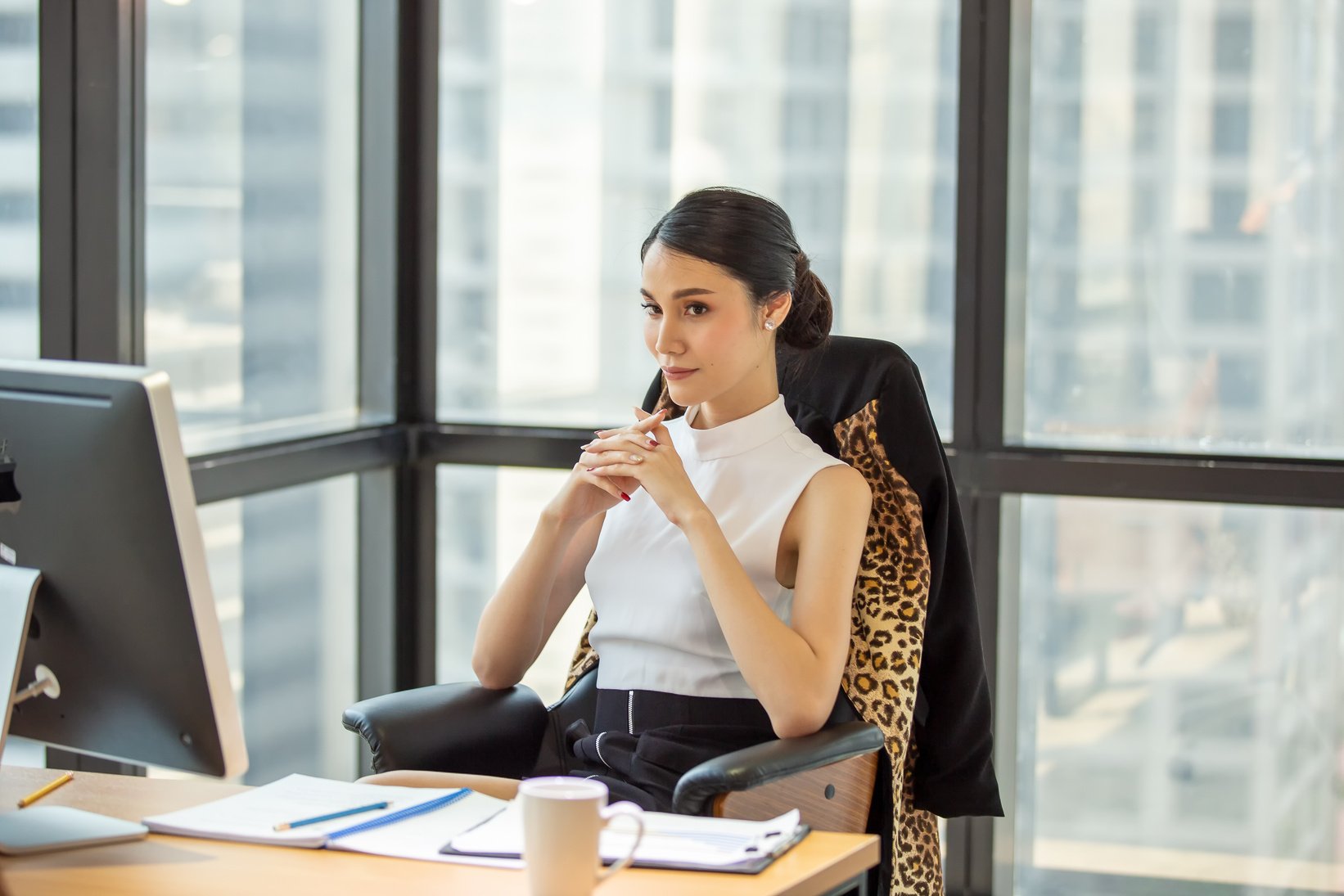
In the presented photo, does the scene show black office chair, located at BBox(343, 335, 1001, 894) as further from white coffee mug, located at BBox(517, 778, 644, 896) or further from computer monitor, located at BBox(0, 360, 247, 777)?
white coffee mug, located at BBox(517, 778, 644, 896)

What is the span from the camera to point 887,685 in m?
2.17

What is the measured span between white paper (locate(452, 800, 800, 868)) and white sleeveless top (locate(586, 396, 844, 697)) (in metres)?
0.63

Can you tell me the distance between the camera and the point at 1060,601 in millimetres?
3162

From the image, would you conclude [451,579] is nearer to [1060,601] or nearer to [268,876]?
[1060,601]

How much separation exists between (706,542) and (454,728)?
474 mm

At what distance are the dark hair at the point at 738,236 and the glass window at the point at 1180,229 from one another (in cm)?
101

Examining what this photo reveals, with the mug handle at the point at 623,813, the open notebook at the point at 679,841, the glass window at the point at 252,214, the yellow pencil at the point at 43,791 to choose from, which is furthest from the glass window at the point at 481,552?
the mug handle at the point at 623,813

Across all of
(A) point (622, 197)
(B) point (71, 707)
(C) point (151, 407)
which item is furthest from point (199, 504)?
(C) point (151, 407)

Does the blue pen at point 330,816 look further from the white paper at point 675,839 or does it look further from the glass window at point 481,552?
the glass window at point 481,552

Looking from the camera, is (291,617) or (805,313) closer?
(805,313)

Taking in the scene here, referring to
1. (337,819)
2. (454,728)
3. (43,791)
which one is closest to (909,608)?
(454,728)

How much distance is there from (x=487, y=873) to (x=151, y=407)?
1.66 ft

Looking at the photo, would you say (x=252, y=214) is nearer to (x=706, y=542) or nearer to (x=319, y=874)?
(x=706, y=542)

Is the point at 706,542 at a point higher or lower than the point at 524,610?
higher
